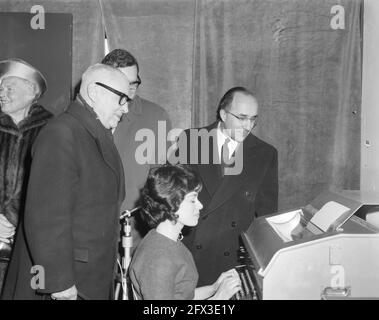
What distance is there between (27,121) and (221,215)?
1.39 meters

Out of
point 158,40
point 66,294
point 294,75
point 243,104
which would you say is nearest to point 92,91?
point 66,294

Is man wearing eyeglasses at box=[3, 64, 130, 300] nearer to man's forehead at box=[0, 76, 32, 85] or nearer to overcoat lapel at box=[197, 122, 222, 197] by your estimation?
overcoat lapel at box=[197, 122, 222, 197]

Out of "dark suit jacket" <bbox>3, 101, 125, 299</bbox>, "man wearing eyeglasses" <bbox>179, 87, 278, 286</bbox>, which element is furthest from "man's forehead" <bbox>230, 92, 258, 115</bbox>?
"dark suit jacket" <bbox>3, 101, 125, 299</bbox>

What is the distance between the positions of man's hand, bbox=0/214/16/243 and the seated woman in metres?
1.09

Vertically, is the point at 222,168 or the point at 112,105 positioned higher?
the point at 112,105

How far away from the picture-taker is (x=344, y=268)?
5.23 feet

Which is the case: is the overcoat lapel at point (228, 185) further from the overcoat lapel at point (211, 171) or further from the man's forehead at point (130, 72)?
the man's forehead at point (130, 72)

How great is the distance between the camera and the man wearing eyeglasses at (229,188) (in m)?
2.62

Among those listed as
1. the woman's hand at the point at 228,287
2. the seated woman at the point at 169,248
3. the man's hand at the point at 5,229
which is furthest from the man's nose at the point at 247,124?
the man's hand at the point at 5,229

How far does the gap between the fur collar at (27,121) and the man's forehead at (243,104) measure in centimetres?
123

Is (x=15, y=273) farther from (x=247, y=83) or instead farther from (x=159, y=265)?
(x=247, y=83)

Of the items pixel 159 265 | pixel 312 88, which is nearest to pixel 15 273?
pixel 159 265
